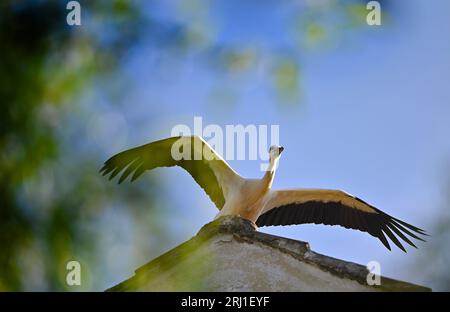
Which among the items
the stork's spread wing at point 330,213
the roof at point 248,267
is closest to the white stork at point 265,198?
the stork's spread wing at point 330,213

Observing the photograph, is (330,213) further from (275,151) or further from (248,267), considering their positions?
(248,267)

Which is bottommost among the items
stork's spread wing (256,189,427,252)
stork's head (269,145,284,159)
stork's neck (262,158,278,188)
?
stork's spread wing (256,189,427,252)

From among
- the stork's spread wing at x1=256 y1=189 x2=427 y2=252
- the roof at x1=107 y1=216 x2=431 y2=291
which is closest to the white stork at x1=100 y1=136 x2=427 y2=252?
the stork's spread wing at x1=256 y1=189 x2=427 y2=252

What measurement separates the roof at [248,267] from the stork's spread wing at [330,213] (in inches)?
136

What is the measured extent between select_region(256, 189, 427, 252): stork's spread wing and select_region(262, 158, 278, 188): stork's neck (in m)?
0.36

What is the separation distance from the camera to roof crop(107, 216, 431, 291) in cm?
338

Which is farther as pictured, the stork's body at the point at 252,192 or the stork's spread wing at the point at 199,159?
the stork's body at the point at 252,192

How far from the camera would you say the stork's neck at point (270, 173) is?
677cm

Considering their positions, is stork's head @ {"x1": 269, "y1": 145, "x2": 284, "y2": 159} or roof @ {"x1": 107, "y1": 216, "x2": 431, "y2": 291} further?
stork's head @ {"x1": 269, "y1": 145, "x2": 284, "y2": 159}

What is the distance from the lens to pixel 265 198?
702cm

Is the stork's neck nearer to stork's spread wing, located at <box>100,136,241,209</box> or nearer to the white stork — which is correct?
the white stork

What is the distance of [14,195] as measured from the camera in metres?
1.26

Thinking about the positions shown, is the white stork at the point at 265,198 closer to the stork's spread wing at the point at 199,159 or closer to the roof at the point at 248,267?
the stork's spread wing at the point at 199,159
